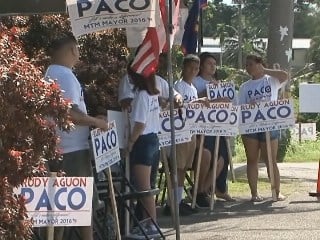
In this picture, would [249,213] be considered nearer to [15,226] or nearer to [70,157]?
[70,157]

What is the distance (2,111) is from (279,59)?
12246 millimetres

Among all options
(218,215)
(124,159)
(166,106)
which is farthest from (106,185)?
(218,215)

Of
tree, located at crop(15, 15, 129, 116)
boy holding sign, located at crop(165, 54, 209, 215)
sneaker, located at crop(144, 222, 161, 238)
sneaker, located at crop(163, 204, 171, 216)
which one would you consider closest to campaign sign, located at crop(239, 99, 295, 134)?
boy holding sign, located at crop(165, 54, 209, 215)

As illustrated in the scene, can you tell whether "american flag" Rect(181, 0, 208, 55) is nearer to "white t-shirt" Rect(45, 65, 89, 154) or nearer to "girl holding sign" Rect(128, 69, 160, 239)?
"girl holding sign" Rect(128, 69, 160, 239)

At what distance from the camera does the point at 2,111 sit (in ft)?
15.2

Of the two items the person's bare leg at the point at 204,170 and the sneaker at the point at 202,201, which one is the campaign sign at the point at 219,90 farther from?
the sneaker at the point at 202,201

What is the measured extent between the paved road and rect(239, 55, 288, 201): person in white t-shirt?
40 centimetres

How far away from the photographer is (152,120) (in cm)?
814

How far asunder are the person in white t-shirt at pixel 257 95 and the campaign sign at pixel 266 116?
11 centimetres

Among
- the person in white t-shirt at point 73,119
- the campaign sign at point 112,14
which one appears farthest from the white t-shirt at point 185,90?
the person in white t-shirt at point 73,119

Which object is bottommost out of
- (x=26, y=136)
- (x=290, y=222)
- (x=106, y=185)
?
(x=290, y=222)

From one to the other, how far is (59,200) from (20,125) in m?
1.12

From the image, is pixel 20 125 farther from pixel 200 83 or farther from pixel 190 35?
pixel 190 35

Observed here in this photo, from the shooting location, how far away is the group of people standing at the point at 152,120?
6.71 metres
